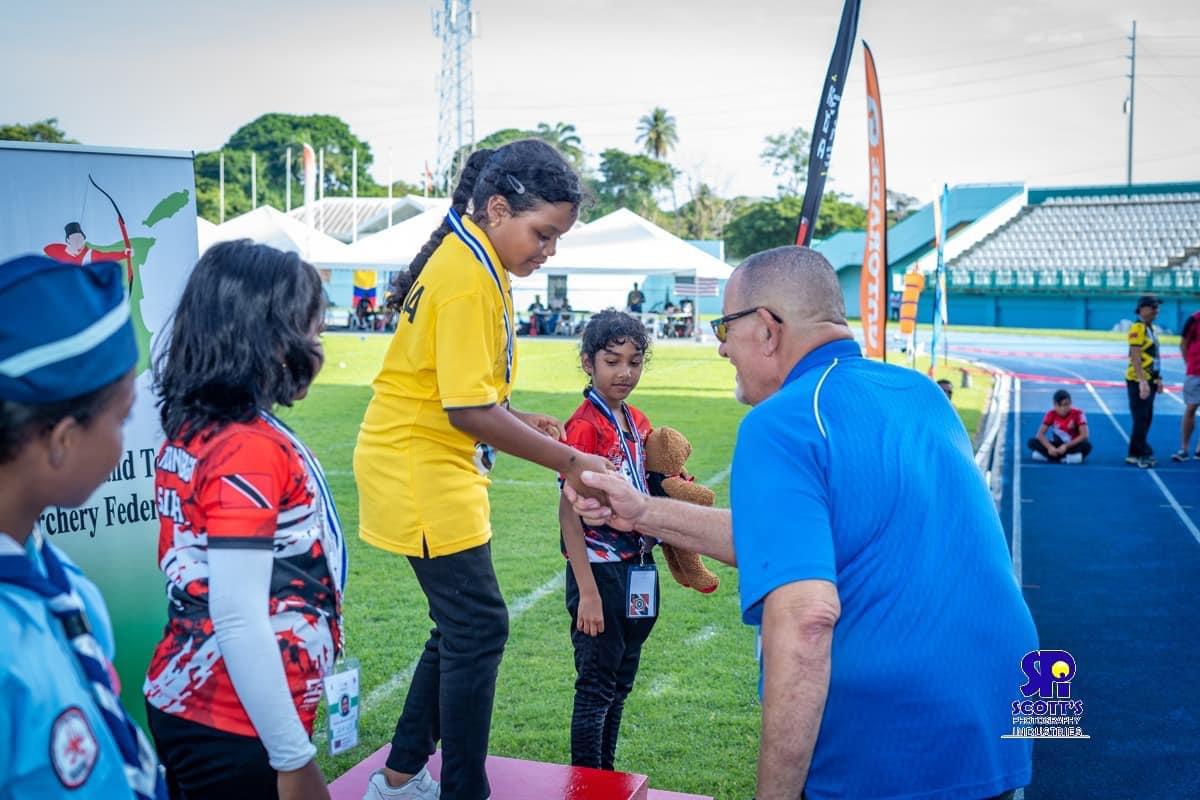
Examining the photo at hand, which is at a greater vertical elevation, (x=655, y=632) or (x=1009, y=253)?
(x=1009, y=253)

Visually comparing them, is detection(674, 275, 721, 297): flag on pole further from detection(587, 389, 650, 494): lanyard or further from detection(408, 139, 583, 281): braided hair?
detection(408, 139, 583, 281): braided hair

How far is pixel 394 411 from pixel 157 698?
1178mm

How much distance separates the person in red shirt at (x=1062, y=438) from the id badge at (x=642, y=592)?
11925mm

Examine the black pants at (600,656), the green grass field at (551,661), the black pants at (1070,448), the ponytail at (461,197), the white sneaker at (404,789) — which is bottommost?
the green grass field at (551,661)

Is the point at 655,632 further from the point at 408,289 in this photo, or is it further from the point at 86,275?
the point at 86,275

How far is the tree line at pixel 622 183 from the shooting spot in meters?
75.8

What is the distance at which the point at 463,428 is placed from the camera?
3133mm

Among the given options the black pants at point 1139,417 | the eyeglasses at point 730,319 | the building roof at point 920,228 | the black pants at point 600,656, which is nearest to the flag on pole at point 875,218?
the black pants at point 600,656

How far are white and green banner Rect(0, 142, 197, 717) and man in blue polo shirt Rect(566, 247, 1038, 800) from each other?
2.90m

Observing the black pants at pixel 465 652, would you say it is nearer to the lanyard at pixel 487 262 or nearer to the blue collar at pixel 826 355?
the lanyard at pixel 487 262

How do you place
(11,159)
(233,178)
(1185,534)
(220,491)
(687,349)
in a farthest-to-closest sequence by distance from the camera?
(233,178)
(687,349)
(1185,534)
(11,159)
(220,491)

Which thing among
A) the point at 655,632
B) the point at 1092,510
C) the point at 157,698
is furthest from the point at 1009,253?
the point at 157,698

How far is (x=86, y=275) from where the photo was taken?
62.8 inches

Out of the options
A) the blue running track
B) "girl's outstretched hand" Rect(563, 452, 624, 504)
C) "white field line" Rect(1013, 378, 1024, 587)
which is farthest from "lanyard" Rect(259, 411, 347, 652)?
the blue running track
